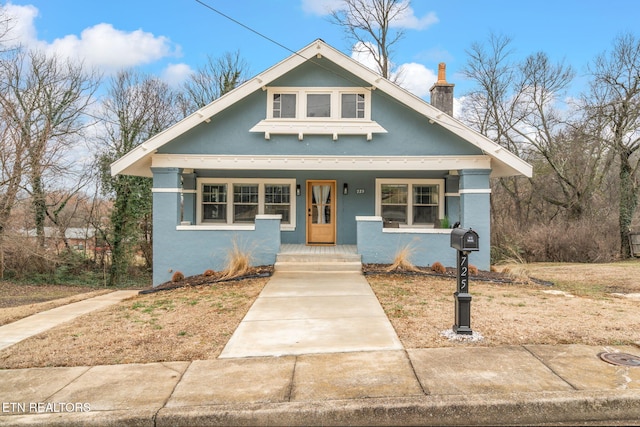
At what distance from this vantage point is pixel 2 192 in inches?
630

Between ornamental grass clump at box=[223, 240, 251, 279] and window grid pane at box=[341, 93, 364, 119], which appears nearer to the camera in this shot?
ornamental grass clump at box=[223, 240, 251, 279]

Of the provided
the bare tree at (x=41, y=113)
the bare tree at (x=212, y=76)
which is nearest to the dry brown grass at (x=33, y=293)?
the bare tree at (x=41, y=113)

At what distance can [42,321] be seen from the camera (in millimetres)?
6973

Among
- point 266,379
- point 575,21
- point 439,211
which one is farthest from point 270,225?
point 575,21

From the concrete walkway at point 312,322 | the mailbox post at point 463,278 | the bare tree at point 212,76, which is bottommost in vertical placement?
the concrete walkway at point 312,322

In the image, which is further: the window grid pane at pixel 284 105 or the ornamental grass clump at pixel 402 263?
the window grid pane at pixel 284 105

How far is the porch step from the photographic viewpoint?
10453 millimetres

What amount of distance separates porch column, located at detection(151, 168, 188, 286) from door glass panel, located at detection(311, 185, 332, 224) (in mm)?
4288

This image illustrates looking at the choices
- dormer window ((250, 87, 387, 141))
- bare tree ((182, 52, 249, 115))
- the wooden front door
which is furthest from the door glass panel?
bare tree ((182, 52, 249, 115))

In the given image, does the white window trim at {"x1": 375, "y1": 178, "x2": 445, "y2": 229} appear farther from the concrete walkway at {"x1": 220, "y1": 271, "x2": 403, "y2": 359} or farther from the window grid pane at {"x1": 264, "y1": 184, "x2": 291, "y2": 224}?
the concrete walkway at {"x1": 220, "y1": 271, "x2": 403, "y2": 359}

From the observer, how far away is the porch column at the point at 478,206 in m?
11.1

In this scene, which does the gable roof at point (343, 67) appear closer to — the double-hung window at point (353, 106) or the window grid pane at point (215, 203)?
the double-hung window at point (353, 106)

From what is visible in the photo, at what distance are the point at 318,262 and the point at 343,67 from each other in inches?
207

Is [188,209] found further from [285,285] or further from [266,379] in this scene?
[266,379]
